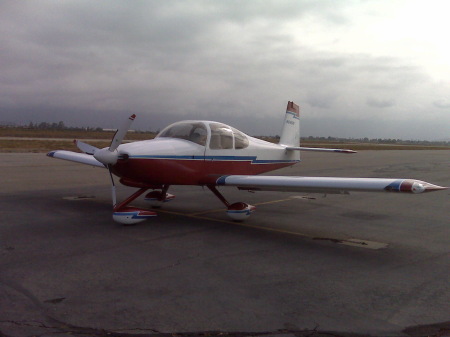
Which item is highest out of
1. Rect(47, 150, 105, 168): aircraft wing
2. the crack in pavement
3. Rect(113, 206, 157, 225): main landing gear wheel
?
Rect(47, 150, 105, 168): aircraft wing

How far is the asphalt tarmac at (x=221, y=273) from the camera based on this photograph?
379 centimetres

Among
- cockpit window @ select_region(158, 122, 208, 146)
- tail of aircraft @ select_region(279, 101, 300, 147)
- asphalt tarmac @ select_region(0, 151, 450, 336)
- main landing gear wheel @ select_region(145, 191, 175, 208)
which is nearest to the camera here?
asphalt tarmac @ select_region(0, 151, 450, 336)

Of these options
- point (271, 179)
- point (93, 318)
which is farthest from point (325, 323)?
point (271, 179)

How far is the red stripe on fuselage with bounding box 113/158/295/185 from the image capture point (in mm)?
7969

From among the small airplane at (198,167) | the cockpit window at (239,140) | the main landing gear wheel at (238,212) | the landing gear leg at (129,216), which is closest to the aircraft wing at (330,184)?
the small airplane at (198,167)

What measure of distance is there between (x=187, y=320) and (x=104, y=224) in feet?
15.7

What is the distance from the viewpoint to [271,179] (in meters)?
8.12

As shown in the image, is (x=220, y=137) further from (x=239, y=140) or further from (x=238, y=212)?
(x=238, y=212)

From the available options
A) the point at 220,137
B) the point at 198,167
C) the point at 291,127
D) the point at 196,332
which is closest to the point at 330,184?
the point at 198,167

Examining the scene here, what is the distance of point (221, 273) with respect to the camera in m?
5.25

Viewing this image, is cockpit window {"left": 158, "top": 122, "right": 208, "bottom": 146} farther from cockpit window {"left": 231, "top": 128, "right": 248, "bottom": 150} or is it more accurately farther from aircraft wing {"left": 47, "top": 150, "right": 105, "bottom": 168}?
aircraft wing {"left": 47, "top": 150, "right": 105, "bottom": 168}

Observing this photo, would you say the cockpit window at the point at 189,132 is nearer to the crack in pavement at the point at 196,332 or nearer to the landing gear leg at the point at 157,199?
the landing gear leg at the point at 157,199

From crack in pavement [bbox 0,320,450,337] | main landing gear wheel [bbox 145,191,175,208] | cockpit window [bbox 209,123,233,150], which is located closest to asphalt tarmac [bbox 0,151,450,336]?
crack in pavement [bbox 0,320,450,337]

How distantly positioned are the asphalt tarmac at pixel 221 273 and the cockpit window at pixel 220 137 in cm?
163
